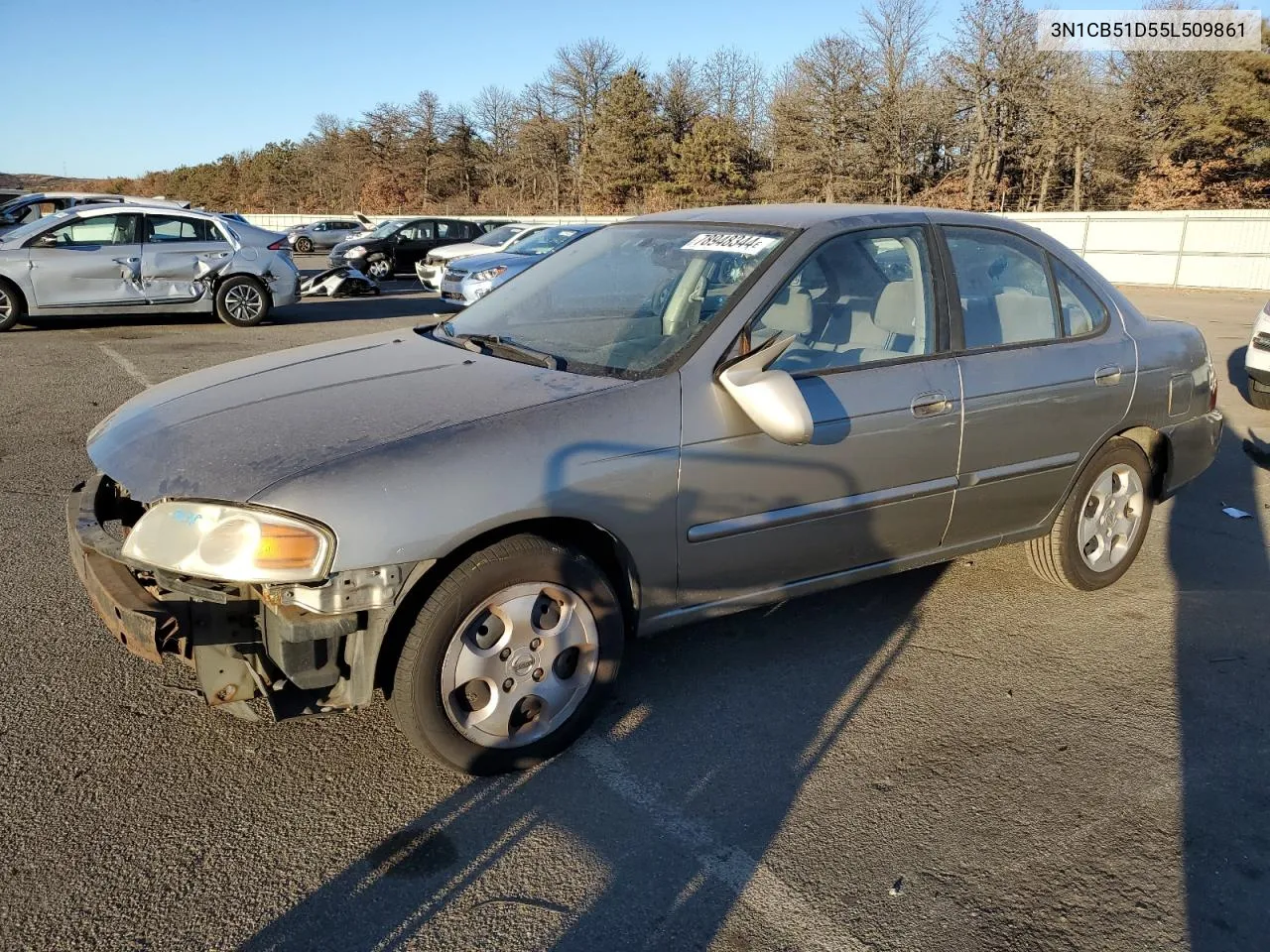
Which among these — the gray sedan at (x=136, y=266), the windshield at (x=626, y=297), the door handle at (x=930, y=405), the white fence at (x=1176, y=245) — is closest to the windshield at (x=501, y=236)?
the white fence at (x=1176, y=245)

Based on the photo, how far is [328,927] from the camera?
2357 millimetres

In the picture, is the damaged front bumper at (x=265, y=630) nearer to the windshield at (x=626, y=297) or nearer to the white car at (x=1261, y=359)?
the windshield at (x=626, y=297)

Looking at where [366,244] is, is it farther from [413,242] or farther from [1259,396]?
[1259,396]

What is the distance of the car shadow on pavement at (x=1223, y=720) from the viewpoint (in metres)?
2.55

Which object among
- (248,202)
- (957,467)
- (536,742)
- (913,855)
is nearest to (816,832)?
(913,855)

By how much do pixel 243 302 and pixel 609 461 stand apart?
12192mm

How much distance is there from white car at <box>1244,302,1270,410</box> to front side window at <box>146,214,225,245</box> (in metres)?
12.1

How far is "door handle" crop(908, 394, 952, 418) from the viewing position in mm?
3648

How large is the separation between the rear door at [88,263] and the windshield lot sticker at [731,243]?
11063 mm

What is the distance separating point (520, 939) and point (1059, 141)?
41773mm

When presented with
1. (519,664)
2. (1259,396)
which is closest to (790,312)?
(519,664)

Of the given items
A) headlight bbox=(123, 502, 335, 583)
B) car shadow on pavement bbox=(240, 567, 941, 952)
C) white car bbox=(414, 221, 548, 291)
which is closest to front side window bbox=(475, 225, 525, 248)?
white car bbox=(414, 221, 548, 291)

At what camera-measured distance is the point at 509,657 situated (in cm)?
293

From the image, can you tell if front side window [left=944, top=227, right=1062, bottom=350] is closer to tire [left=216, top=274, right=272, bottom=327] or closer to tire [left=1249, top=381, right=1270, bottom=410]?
tire [left=1249, top=381, right=1270, bottom=410]
